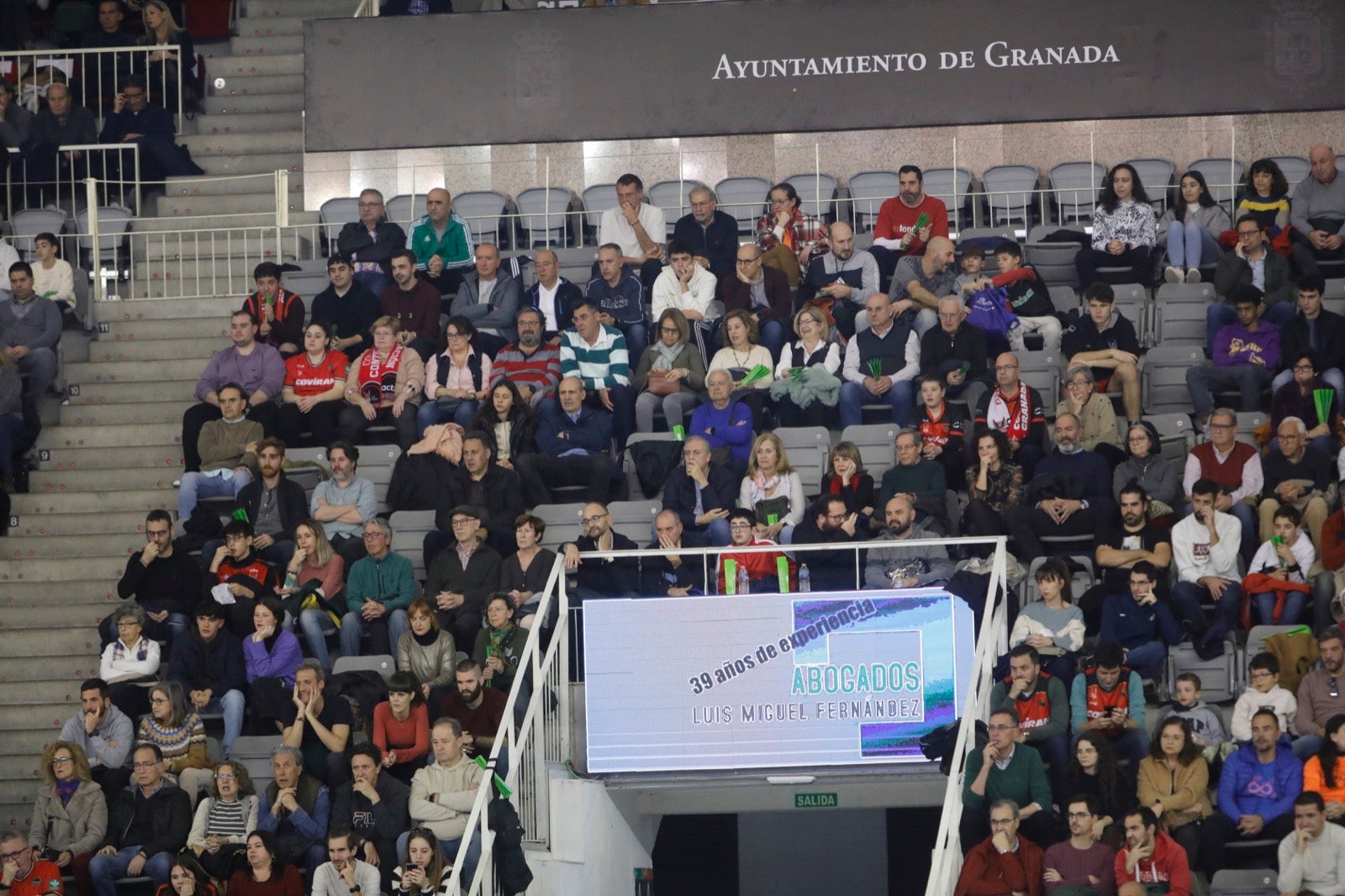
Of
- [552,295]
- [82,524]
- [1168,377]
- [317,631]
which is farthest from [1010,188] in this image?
[82,524]

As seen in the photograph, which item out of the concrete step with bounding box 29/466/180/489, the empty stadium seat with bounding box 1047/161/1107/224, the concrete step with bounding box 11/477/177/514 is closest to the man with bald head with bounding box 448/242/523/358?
the concrete step with bounding box 29/466/180/489

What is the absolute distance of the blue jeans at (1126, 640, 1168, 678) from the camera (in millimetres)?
11203

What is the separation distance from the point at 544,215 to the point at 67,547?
467 cm

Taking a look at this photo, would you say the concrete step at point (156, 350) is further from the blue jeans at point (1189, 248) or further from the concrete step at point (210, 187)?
the blue jeans at point (1189, 248)

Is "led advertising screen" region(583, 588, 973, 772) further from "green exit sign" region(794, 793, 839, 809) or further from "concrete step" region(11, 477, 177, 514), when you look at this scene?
"concrete step" region(11, 477, 177, 514)

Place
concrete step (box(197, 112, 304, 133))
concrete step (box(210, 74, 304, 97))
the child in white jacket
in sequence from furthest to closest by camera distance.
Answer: concrete step (box(210, 74, 304, 97)) → concrete step (box(197, 112, 304, 133)) → the child in white jacket

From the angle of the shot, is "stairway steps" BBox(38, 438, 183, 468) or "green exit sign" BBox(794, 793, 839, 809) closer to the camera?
"green exit sign" BBox(794, 793, 839, 809)

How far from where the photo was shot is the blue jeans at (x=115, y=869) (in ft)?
36.8

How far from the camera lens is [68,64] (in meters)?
18.6

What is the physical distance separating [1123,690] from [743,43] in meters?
7.51

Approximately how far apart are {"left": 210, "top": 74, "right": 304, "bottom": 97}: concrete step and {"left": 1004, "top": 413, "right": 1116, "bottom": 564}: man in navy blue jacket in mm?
8228

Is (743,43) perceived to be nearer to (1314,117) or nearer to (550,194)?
(550,194)

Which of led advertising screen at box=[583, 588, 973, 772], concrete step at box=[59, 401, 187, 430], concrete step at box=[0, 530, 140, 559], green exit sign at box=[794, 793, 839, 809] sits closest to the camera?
led advertising screen at box=[583, 588, 973, 772]

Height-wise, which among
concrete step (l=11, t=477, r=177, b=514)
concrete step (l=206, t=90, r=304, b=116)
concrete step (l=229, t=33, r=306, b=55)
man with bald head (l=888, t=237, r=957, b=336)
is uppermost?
concrete step (l=229, t=33, r=306, b=55)
